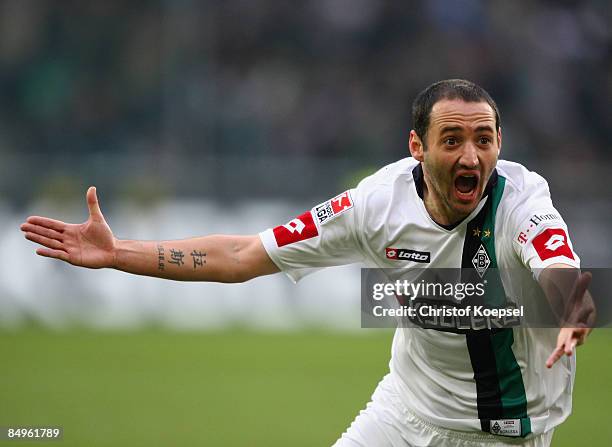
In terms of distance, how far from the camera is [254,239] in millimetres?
5680

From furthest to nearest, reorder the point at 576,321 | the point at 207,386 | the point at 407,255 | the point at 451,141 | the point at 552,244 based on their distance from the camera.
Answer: the point at 207,386 → the point at 407,255 → the point at 451,141 → the point at 552,244 → the point at 576,321

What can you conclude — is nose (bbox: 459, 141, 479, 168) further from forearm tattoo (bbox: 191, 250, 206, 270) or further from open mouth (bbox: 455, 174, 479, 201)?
forearm tattoo (bbox: 191, 250, 206, 270)

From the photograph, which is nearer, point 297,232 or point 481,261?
point 481,261

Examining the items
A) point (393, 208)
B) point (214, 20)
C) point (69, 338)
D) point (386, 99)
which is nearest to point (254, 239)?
point (393, 208)

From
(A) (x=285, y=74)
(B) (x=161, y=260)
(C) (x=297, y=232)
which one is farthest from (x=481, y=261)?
(A) (x=285, y=74)

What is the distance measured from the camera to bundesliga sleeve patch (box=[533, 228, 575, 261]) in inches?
192

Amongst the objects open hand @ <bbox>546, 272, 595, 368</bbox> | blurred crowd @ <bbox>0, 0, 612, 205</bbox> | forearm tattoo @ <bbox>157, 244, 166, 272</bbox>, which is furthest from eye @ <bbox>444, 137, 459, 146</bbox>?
blurred crowd @ <bbox>0, 0, 612, 205</bbox>

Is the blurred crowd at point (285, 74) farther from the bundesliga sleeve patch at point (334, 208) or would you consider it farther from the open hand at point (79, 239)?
the bundesliga sleeve patch at point (334, 208)

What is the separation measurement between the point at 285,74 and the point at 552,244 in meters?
15.0

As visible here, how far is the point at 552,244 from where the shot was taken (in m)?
4.91

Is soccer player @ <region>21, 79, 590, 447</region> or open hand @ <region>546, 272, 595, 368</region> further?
soccer player @ <region>21, 79, 590, 447</region>

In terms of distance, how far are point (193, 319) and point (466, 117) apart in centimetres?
1094

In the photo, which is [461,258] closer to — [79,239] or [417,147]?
[417,147]

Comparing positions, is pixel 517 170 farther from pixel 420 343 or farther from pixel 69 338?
pixel 69 338
